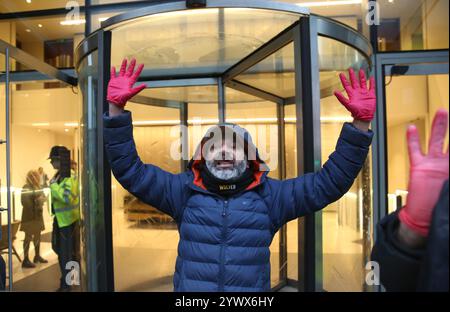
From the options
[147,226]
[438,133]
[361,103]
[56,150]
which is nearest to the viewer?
[438,133]

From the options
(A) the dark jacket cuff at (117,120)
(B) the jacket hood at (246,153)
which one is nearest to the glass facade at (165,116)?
(B) the jacket hood at (246,153)

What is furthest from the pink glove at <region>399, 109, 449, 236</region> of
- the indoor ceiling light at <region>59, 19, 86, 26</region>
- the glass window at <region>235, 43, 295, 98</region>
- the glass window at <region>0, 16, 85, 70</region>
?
the indoor ceiling light at <region>59, 19, 86, 26</region>

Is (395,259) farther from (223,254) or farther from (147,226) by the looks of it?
(147,226)

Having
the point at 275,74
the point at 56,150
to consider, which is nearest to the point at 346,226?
the point at 275,74

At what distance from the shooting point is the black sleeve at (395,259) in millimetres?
906

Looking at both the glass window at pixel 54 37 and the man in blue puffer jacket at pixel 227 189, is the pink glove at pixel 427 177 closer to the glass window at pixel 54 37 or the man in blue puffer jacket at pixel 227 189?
the man in blue puffer jacket at pixel 227 189

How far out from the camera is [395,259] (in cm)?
92

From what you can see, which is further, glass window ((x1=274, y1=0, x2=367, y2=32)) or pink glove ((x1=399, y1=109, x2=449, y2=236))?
glass window ((x1=274, y1=0, x2=367, y2=32))

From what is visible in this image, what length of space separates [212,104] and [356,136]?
3.23 meters

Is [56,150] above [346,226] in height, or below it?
above

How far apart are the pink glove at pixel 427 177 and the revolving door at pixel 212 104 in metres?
1.13

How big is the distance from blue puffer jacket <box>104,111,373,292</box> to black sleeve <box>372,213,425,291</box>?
1.87 feet

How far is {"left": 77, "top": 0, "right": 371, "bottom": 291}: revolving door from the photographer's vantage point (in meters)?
2.14

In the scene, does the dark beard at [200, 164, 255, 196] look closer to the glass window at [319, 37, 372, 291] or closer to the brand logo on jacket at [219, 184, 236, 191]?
the brand logo on jacket at [219, 184, 236, 191]
